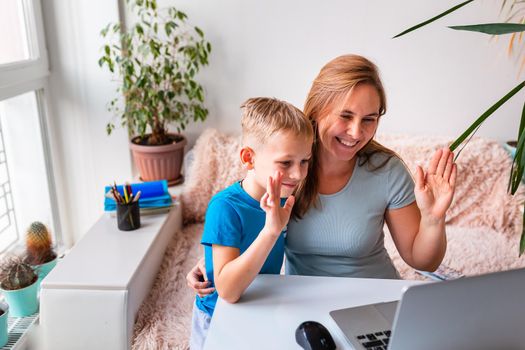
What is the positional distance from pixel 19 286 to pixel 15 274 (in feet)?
0.15

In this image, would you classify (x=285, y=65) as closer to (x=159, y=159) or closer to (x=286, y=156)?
(x=159, y=159)

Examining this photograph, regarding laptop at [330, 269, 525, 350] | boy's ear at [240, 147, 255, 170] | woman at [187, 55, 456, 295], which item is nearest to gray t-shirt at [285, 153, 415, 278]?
woman at [187, 55, 456, 295]

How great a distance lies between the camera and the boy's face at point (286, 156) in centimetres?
101

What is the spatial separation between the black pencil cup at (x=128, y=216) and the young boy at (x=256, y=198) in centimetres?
69

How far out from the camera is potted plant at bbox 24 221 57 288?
5.84 ft

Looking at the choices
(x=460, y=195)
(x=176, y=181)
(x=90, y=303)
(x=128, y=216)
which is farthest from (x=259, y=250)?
(x=460, y=195)

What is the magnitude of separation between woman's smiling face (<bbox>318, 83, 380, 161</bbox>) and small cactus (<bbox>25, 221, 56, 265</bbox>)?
4.04 ft

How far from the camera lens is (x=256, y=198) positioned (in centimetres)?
110

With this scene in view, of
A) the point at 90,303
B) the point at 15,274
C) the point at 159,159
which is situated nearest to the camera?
the point at 90,303

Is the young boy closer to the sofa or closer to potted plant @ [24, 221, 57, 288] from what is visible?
the sofa

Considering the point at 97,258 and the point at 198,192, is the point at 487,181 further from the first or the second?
the point at 97,258

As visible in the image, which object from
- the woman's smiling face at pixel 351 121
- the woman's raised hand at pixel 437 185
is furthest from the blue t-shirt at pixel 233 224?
the woman's raised hand at pixel 437 185

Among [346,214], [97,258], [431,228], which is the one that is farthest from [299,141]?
[97,258]

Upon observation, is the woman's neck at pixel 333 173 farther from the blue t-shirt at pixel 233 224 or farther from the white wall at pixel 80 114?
the white wall at pixel 80 114
